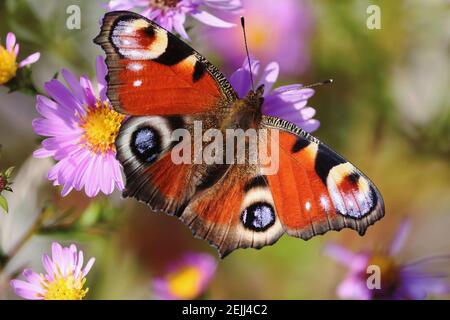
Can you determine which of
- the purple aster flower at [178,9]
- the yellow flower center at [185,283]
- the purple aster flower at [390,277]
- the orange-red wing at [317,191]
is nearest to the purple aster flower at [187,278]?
the yellow flower center at [185,283]

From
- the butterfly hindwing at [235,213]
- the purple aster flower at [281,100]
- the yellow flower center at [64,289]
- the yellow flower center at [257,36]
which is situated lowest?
the yellow flower center at [64,289]

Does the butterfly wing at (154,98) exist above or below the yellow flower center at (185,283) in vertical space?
above

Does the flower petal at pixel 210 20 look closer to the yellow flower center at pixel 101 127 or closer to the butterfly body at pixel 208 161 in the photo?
the butterfly body at pixel 208 161

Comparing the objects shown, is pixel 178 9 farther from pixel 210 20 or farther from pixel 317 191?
pixel 317 191

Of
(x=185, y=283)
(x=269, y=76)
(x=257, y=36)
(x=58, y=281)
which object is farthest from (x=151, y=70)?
(x=257, y=36)

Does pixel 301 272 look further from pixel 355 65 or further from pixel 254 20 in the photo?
pixel 254 20

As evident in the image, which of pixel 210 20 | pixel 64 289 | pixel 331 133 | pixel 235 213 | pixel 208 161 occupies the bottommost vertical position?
pixel 64 289
